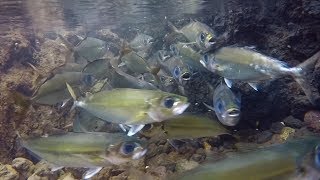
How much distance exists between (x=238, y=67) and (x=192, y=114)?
875mm

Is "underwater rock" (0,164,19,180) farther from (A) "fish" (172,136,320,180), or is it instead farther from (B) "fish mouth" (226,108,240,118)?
(A) "fish" (172,136,320,180)

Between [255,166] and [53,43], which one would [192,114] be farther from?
[53,43]

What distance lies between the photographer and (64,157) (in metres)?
3.32

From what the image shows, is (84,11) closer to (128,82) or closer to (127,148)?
(128,82)

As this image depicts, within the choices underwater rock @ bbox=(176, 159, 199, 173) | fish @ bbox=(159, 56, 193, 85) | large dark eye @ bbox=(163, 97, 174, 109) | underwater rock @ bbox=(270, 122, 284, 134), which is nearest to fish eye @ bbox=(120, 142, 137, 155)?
large dark eye @ bbox=(163, 97, 174, 109)

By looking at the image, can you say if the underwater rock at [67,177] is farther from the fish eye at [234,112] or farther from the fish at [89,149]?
the fish eye at [234,112]

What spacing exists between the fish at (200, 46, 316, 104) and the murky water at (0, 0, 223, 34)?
1277 centimetres

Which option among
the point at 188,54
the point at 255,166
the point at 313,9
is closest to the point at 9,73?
the point at 188,54

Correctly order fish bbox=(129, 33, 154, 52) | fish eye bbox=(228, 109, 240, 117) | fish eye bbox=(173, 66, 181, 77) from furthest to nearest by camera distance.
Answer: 1. fish bbox=(129, 33, 154, 52)
2. fish eye bbox=(173, 66, 181, 77)
3. fish eye bbox=(228, 109, 240, 117)

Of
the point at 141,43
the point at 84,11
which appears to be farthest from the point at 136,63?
the point at 84,11

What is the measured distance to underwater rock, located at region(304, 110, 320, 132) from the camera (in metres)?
5.40

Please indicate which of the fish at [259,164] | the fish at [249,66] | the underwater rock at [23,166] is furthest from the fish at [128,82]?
the underwater rock at [23,166]

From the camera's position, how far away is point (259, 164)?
218 centimetres

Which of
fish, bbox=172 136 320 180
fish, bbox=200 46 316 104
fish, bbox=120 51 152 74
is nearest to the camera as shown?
fish, bbox=172 136 320 180
